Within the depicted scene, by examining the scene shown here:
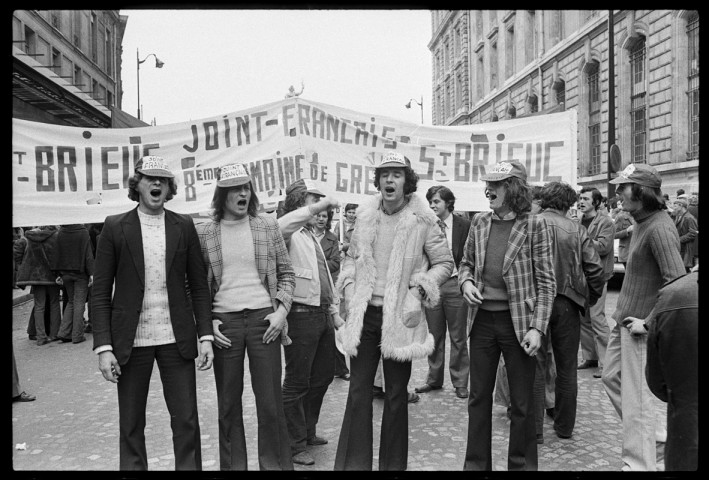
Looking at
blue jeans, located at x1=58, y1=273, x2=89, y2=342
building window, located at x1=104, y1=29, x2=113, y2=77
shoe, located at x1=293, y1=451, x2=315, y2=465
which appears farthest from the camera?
building window, located at x1=104, y1=29, x2=113, y2=77

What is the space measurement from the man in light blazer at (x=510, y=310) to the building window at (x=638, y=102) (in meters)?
23.7

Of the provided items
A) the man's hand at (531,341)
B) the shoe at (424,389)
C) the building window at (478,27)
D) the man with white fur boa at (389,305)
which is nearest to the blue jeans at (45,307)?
the shoe at (424,389)

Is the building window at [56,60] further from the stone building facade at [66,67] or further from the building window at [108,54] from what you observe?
the building window at [108,54]

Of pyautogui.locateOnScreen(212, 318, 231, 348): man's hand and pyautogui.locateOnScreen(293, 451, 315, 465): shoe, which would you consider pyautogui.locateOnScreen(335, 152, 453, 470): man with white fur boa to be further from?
pyautogui.locateOnScreen(212, 318, 231, 348): man's hand

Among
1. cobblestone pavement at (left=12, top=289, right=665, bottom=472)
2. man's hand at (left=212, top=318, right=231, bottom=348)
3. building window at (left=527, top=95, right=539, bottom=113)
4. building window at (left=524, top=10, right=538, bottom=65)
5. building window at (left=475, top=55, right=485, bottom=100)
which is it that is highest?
building window at (left=524, top=10, right=538, bottom=65)

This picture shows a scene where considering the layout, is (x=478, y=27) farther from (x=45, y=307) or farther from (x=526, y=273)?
(x=526, y=273)

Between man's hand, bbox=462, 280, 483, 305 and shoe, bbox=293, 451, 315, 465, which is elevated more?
man's hand, bbox=462, 280, 483, 305

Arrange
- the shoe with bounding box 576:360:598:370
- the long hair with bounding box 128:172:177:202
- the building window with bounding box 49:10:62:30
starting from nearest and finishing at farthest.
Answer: the long hair with bounding box 128:172:177:202
the shoe with bounding box 576:360:598:370
the building window with bounding box 49:10:62:30

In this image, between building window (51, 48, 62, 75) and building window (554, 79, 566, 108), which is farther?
building window (554, 79, 566, 108)

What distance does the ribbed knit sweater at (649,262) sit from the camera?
160 inches

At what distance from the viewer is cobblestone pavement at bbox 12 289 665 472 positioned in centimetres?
450

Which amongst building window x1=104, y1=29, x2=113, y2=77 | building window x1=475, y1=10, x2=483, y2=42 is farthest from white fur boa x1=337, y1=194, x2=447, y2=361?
building window x1=104, y1=29, x2=113, y2=77

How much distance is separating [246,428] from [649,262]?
332 cm

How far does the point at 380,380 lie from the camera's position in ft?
20.3
